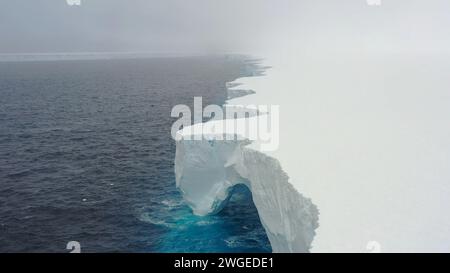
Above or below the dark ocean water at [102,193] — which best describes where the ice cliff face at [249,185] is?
above

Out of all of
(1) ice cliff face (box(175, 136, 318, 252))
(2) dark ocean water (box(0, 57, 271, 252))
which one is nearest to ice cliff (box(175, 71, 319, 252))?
(1) ice cliff face (box(175, 136, 318, 252))

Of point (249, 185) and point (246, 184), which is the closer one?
point (249, 185)

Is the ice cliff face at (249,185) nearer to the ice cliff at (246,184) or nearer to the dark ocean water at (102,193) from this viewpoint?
the ice cliff at (246,184)

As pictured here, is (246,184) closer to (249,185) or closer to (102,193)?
(249,185)

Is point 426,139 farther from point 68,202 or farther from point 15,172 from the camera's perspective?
point 15,172

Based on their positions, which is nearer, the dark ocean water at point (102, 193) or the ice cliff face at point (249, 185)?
the ice cliff face at point (249, 185)

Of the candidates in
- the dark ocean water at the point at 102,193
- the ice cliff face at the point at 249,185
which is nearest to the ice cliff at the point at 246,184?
the ice cliff face at the point at 249,185

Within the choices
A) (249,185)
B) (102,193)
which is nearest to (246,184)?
(249,185)
